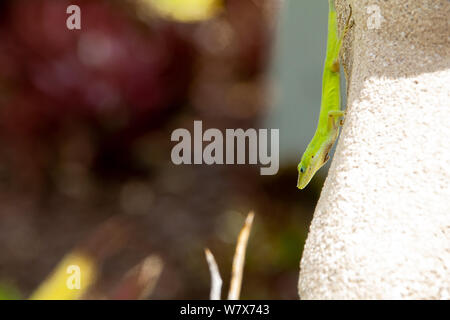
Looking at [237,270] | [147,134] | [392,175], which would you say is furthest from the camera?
[147,134]

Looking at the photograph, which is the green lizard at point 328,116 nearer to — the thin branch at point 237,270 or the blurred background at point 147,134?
the thin branch at point 237,270

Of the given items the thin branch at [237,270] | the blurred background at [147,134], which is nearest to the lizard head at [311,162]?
the thin branch at [237,270]

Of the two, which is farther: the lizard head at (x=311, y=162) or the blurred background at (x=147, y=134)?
the blurred background at (x=147, y=134)

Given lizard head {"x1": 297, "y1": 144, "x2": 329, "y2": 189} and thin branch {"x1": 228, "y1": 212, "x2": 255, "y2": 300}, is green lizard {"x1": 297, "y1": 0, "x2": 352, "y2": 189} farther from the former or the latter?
thin branch {"x1": 228, "y1": 212, "x2": 255, "y2": 300}

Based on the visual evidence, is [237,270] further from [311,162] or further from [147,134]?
[147,134]

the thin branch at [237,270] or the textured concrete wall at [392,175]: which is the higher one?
the textured concrete wall at [392,175]

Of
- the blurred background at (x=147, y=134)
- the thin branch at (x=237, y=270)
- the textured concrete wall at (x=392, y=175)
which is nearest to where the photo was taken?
the textured concrete wall at (x=392, y=175)

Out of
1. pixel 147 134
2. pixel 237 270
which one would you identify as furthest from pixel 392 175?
pixel 147 134
